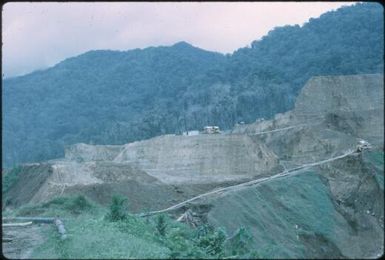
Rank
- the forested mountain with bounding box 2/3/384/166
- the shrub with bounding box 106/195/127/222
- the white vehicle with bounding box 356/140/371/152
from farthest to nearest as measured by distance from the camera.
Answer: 1. the forested mountain with bounding box 2/3/384/166
2. the white vehicle with bounding box 356/140/371/152
3. the shrub with bounding box 106/195/127/222

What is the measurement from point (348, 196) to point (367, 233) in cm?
551

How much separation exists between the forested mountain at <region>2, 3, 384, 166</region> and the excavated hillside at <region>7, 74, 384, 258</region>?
23095 mm

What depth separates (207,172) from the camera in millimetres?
36844

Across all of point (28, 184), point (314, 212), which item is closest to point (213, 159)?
point (314, 212)

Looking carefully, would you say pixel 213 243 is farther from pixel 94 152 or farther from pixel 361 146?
pixel 94 152

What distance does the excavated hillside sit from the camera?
24.3m

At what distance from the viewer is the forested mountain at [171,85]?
76.9 m

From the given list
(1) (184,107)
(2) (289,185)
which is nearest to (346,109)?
(2) (289,185)

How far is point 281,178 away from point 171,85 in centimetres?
8218

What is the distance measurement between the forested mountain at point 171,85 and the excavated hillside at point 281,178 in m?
23.1

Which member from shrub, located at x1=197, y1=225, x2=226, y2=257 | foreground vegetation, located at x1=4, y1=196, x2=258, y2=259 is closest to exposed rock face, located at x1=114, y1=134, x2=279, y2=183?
foreground vegetation, located at x1=4, y1=196, x2=258, y2=259

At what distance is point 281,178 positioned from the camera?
3033 centimetres

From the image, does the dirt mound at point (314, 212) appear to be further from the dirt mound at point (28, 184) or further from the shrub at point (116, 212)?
the dirt mound at point (28, 184)

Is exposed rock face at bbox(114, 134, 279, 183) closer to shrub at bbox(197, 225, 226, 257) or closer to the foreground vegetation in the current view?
the foreground vegetation
